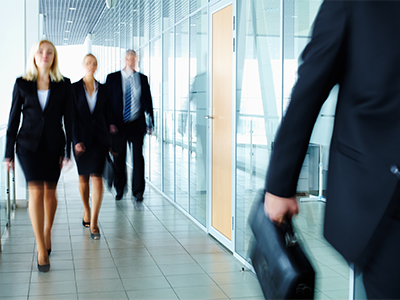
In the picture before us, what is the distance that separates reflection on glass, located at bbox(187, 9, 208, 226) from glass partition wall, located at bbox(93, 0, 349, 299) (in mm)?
11

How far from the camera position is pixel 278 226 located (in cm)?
141

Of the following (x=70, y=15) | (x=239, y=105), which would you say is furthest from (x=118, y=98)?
(x=70, y=15)

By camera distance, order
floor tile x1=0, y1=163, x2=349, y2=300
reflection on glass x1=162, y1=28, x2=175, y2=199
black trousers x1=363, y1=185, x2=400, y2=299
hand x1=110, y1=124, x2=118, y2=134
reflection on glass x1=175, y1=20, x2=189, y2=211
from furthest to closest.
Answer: reflection on glass x1=162, y1=28, x2=175, y2=199
reflection on glass x1=175, y1=20, x2=189, y2=211
hand x1=110, y1=124, x2=118, y2=134
floor tile x1=0, y1=163, x2=349, y2=300
black trousers x1=363, y1=185, x2=400, y2=299

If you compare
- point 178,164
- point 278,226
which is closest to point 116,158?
point 178,164

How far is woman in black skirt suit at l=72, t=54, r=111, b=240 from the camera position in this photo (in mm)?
5117

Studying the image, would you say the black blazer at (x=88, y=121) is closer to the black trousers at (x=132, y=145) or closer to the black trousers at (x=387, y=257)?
the black trousers at (x=132, y=145)

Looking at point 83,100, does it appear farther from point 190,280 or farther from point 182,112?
point 190,280

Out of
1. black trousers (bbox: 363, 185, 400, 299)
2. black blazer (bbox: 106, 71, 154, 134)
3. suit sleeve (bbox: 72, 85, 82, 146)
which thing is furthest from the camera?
black blazer (bbox: 106, 71, 154, 134)

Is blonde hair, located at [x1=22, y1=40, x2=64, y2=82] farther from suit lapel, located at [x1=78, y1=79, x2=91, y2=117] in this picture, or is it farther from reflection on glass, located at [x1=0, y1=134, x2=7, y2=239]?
reflection on glass, located at [x1=0, y1=134, x2=7, y2=239]

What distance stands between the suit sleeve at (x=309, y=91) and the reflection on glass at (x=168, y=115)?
5.93 m

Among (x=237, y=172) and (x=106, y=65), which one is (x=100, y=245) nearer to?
(x=237, y=172)

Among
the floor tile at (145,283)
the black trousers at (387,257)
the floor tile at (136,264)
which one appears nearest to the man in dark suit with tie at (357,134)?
the black trousers at (387,257)

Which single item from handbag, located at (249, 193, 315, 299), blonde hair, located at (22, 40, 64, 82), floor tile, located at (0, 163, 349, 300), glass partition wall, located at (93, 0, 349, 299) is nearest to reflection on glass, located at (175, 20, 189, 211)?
glass partition wall, located at (93, 0, 349, 299)

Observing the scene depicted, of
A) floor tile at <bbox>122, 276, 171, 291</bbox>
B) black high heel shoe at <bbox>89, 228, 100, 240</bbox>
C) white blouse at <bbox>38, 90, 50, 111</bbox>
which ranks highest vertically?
white blouse at <bbox>38, 90, 50, 111</bbox>
